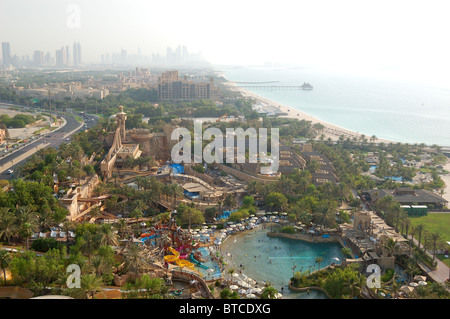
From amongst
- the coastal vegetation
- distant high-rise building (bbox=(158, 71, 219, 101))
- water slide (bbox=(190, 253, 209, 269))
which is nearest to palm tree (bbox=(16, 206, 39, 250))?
the coastal vegetation

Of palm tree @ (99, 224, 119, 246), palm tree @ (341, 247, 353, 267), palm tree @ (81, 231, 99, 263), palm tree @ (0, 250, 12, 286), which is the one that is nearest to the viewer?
palm tree @ (0, 250, 12, 286)

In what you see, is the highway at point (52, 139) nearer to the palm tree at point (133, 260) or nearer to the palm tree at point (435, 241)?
the palm tree at point (133, 260)

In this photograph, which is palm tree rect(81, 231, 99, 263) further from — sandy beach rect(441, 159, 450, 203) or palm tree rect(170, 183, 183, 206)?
sandy beach rect(441, 159, 450, 203)

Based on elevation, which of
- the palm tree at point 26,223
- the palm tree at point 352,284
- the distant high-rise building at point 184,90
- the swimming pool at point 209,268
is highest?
the distant high-rise building at point 184,90

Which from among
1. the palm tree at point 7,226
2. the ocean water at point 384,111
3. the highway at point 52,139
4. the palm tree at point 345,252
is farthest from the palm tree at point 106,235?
the ocean water at point 384,111

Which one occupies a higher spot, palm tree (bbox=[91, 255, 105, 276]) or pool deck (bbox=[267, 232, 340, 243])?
palm tree (bbox=[91, 255, 105, 276])

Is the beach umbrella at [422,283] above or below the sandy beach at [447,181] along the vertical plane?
below
